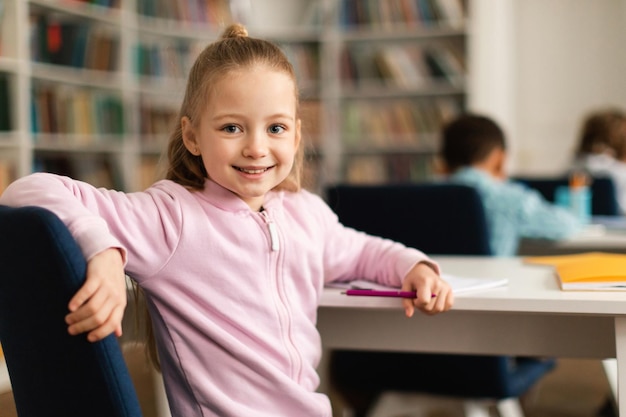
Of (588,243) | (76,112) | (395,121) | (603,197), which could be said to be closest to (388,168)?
(395,121)

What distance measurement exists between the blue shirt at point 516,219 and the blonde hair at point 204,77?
1.32 m

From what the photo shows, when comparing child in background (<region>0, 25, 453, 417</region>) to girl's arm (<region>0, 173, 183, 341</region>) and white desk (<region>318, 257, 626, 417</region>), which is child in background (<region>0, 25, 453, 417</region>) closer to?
girl's arm (<region>0, 173, 183, 341</region>)

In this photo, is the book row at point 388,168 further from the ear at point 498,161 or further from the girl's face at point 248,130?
the girl's face at point 248,130

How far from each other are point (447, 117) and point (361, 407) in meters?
3.32

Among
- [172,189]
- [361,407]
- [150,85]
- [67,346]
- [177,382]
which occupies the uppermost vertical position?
[150,85]

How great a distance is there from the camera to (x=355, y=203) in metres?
1.98

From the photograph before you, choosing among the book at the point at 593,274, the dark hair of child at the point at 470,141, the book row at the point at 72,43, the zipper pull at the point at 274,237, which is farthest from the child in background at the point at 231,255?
the book row at the point at 72,43

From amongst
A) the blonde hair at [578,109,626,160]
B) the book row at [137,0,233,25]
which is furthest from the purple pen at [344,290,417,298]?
the book row at [137,0,233,25]

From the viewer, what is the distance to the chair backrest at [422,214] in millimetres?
1846

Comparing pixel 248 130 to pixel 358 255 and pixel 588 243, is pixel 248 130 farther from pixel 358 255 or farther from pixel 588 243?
pixel 588 243

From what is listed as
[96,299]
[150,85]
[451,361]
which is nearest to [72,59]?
[150,85]

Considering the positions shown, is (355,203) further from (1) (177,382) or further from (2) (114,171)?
(2) (114,171)

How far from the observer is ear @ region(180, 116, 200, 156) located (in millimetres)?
1235

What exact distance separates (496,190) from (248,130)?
1496 mm
